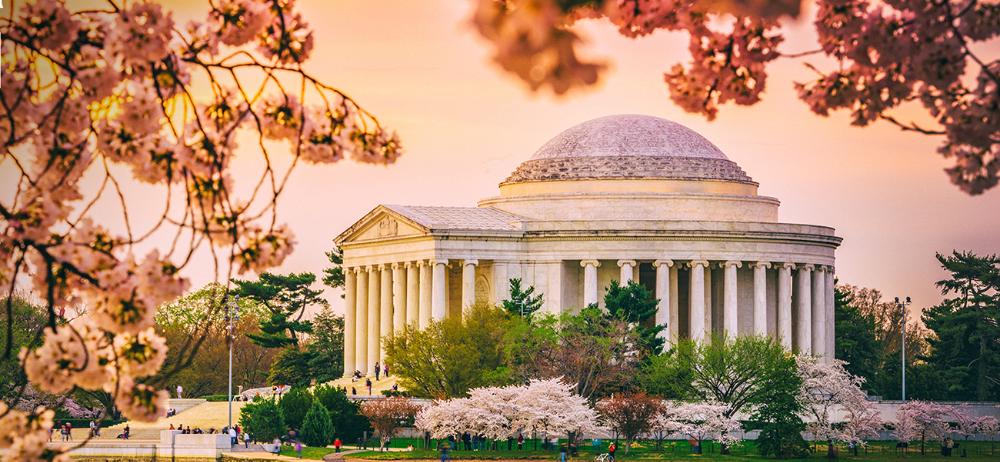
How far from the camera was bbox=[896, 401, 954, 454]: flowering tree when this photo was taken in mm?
115750

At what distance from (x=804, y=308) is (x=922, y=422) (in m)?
21.6

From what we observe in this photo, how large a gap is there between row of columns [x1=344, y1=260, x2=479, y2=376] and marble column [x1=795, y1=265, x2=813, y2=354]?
2237cm

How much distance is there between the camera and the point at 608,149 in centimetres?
14300

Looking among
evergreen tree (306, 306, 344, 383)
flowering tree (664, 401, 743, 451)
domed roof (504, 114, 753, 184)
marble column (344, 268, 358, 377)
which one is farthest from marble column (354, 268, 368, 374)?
flowering tree (664, 401, 743, 451)

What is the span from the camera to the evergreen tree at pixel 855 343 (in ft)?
481

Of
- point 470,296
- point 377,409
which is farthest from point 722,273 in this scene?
point 377,409

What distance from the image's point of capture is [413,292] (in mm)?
136125

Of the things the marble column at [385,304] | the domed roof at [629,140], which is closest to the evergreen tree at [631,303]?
the domed roof at [629,140]

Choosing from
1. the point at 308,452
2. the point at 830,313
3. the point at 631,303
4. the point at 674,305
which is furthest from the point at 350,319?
the point at 308,452

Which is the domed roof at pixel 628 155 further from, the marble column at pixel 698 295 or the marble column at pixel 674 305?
the marble column at pixel 698 295

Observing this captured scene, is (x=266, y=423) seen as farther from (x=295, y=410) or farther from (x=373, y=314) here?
(x=373, y=314)

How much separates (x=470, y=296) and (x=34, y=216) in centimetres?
11415

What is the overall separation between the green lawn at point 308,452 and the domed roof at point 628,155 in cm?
3864

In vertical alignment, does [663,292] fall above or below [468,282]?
below
